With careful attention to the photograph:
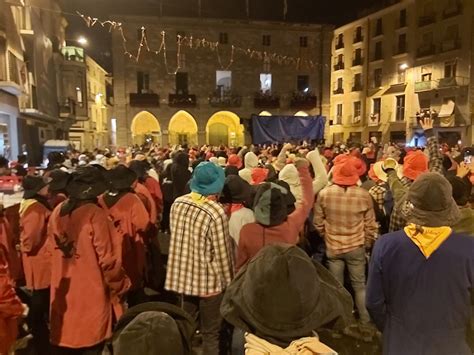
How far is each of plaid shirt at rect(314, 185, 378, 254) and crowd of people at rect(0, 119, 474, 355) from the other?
1 centimetres

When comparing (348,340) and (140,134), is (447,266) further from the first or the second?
(140,134)

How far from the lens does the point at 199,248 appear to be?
3543 mm

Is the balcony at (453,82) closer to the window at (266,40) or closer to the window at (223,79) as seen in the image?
the window at (266,40)

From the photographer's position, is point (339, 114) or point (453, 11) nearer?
point (453, 11)

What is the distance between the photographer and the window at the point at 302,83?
37.4 m

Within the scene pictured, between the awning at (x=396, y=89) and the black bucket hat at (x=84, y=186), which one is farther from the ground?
the awning at (x=396, y=89)

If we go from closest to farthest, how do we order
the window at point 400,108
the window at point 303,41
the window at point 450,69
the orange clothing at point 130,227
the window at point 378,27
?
the orange clothing at point 130,227 < the window at point 450,69 < the window at point 303,41 < the window at point 400,108 < the window at point 378,27

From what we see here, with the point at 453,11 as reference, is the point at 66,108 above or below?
below

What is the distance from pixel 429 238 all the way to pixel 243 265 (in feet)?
4.54

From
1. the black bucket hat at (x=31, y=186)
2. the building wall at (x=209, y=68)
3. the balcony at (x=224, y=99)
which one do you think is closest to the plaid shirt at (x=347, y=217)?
the black bucket hat at (x=31, y=186)

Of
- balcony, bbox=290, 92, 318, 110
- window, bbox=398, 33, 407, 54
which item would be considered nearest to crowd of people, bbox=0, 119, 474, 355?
balcony, bbox=290, 92, 318, 110

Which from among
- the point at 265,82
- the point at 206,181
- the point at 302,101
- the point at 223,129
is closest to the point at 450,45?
the point at 302,101

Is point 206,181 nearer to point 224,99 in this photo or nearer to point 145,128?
point 224,99

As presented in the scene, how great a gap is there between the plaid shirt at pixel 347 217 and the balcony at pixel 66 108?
85.7 feet
